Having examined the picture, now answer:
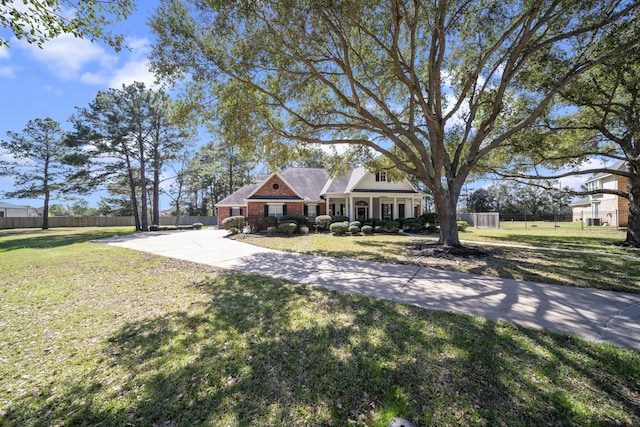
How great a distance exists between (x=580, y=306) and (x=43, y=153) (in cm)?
4301

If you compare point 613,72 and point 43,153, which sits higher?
point 43,153

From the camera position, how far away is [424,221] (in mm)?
21734

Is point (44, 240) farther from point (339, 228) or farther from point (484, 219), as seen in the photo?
point (484, 219)

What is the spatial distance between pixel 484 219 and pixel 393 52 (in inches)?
1105

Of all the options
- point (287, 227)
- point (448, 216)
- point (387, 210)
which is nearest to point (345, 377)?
point (448, 216)

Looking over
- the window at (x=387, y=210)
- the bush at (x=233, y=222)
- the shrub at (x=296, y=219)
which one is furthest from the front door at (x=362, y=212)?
the bush at (x=233, y=222)

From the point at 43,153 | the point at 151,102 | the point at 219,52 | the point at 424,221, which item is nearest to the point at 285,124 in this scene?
the point at 219,52

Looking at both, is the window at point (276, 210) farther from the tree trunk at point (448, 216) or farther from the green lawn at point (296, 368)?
the green lawn at point (296, 368)

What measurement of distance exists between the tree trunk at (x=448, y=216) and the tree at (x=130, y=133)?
22.7 m

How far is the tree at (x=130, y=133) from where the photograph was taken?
22.6m

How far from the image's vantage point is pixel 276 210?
21.7m

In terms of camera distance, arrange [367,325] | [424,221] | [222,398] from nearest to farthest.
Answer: [222,398] → [367,325] → [424,221]

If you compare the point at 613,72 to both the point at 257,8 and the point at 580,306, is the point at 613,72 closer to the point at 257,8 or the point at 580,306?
Result: the point at 580,306

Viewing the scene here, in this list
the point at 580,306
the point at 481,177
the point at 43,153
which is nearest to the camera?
the point at 580,306
